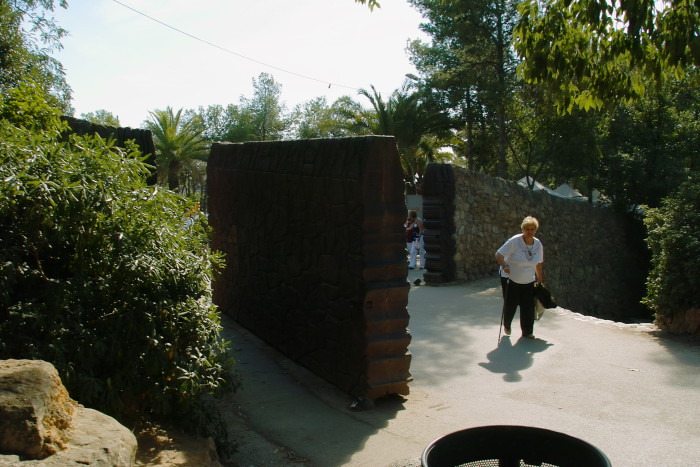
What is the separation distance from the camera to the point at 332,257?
6.07 m

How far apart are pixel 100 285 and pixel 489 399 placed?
3.72 m

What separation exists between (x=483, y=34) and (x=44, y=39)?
51.0ft

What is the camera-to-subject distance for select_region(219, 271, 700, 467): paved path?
490 centimetres

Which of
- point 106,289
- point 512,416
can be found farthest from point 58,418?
point 512,416

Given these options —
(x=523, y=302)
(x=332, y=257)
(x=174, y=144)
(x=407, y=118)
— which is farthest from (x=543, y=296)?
(x=174, y=144)

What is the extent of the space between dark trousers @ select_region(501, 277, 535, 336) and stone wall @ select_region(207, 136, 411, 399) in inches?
114

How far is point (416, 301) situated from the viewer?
1101 centimetres

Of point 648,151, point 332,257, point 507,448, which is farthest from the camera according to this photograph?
point 648,151

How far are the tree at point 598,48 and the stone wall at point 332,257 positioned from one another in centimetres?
212

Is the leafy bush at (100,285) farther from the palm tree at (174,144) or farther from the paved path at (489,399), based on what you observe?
the palm tree at (174,144)

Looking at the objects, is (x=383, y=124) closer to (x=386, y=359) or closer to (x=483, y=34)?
(x=483, y=34)

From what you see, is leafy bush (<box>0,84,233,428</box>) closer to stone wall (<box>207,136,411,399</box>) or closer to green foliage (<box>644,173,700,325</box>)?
stone wall (<box>207,136,411,399</box>)

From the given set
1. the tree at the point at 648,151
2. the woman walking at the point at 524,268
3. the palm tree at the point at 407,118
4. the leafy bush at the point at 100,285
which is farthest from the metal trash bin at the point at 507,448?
the palm tree at the point at 407,118

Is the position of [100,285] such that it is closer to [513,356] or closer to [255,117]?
[513,356]
